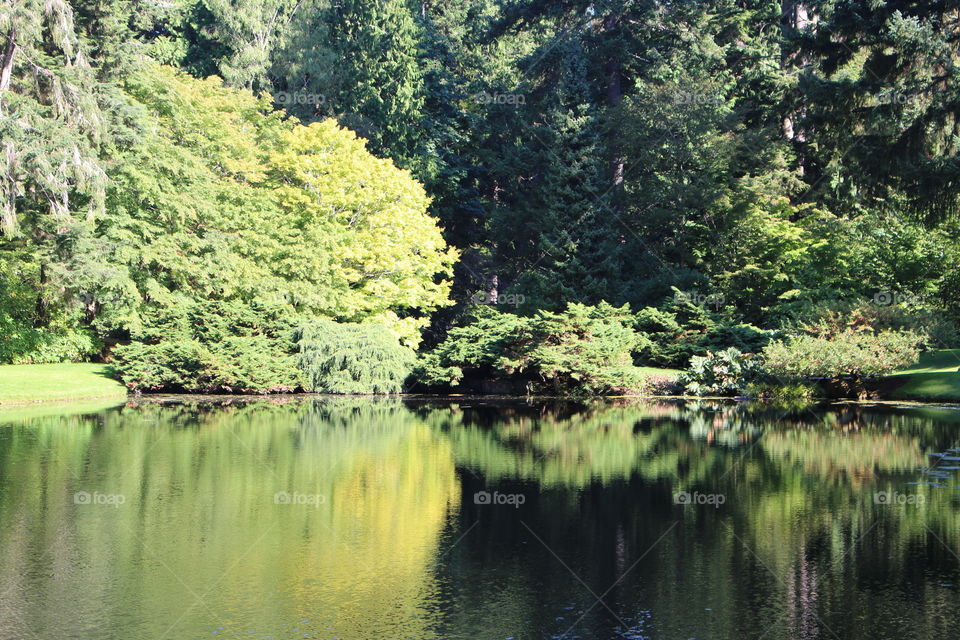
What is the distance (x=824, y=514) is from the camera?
1342cm

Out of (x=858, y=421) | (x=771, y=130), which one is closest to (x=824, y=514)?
(x=858, y=421)

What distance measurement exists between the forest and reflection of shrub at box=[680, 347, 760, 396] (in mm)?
102

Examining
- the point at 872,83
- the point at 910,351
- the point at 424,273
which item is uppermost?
the point at 872,83

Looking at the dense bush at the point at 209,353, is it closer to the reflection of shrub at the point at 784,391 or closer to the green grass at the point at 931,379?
the reflection of shrub at the point at 784,391

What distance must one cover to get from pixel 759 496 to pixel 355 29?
1846 inches

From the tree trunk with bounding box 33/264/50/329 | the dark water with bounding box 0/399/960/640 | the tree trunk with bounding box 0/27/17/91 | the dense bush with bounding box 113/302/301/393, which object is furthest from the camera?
the tree trunk with bounding box 33/264/50/329

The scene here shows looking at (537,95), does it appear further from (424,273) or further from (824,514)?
(824,514)

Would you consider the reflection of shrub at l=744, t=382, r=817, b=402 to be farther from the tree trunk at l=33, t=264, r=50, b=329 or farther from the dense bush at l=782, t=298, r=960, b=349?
the tree trunk at l=33, t=264, r=50, b=329

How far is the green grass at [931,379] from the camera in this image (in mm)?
29547

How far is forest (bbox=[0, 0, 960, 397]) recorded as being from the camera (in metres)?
31.3

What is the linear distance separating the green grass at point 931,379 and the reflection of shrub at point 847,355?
883 millimetres

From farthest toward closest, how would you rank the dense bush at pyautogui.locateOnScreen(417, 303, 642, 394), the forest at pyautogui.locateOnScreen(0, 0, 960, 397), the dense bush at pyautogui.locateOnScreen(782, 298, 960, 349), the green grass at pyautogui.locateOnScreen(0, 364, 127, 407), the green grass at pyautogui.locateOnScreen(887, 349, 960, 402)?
the dense bush at pyautogui.locateOnScreen(417, 303, 642, 394) → the forest at pyautogui.locateOnScreen(0, 0, 960, 397) → the dense bush at pyautogui.locateOnScreen(782, 298, 960, 349) → the green grass at pyautogui.locateOnScreen(0, 364, 127, 407) → the green grass at pyautogui.locateOnScreen(887, 349, 960, 402)

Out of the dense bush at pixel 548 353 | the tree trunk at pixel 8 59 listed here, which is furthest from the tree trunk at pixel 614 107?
the tree trunk at pixel 8 59

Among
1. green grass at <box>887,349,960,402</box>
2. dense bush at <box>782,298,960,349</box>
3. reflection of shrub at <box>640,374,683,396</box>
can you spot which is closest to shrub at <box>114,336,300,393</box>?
reflection of shrub at <box>640,374,683,396</box>
